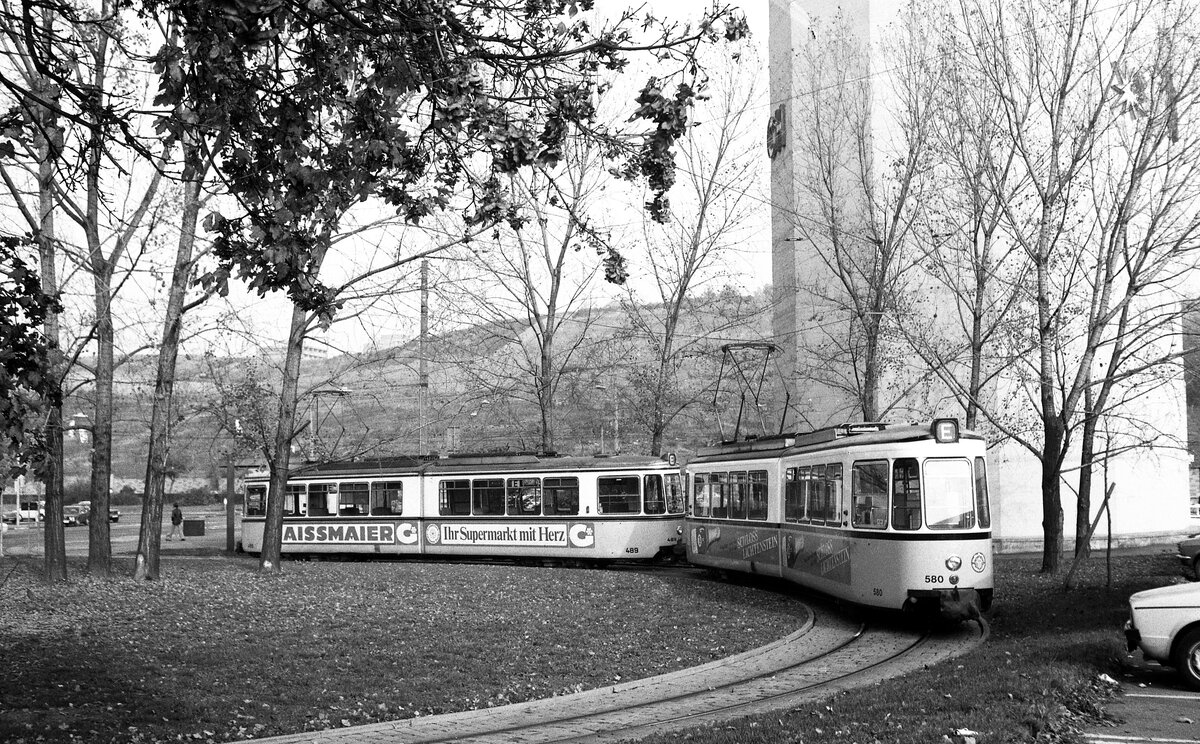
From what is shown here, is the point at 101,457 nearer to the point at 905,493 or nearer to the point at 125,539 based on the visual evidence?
the point at 905,493

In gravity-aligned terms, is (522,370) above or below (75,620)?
above

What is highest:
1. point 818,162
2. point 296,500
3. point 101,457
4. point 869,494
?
point 818,162

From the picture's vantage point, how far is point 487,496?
2986cm

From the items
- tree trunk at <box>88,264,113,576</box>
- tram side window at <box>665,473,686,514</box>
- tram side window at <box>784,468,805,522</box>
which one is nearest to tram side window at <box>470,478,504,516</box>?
tram side window at <box>665,473,686,514</box>

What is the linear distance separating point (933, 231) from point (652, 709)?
53.7 feet

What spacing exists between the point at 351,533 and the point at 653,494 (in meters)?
9.75

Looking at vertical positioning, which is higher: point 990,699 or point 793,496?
point 793,496

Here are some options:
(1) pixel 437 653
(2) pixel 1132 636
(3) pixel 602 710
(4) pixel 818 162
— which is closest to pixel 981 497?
(2) pixel 1132 636

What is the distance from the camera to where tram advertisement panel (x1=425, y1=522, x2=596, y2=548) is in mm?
28312

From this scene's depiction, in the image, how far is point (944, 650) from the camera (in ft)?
49.4

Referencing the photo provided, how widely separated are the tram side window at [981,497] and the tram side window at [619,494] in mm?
12557

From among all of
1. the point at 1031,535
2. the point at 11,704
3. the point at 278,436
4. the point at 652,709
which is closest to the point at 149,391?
the point at 278,436

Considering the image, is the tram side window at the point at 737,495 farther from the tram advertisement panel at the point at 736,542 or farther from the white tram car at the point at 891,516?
the white tram car at the point at 891,516

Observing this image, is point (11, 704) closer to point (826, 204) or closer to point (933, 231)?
point (933, 231)
